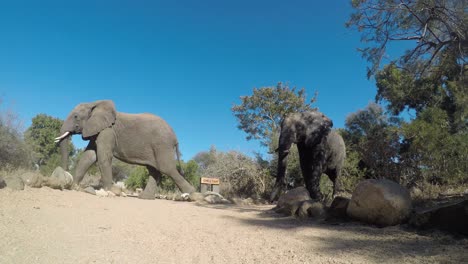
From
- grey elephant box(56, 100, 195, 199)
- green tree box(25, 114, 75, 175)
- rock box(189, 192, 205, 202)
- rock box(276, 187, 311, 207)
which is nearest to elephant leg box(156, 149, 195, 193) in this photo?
grey elephant box(56, 100, 195, 199)

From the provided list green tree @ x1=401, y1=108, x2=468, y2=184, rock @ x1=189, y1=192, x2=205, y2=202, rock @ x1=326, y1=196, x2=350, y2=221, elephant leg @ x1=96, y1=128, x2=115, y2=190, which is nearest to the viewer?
rock @ x1=326, y1=196, x2=350, y2=221

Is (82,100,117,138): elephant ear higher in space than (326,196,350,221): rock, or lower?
higher

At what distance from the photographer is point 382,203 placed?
436 cm

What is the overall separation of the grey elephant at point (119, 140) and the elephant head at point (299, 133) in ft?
12.8

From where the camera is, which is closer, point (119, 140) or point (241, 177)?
point (119, 140)

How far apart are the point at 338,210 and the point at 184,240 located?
2.70 m

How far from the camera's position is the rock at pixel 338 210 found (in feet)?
16.6

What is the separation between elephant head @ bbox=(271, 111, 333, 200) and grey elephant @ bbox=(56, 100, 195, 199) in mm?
3916

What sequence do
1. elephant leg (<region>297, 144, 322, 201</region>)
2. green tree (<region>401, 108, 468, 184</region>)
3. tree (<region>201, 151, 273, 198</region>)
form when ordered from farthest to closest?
tree (<region>201, 151, 273, 198</region>)
green tree (<region>401, 108, 468, 184</region>)
elephant leg (<region>297, 144, 322, 201</region>)

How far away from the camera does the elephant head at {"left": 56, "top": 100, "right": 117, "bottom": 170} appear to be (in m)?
9.23

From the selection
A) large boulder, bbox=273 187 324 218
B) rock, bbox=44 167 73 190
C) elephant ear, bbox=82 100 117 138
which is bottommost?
large boulder, bbox=273 187 324 218

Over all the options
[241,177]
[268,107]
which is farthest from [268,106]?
[241,177]

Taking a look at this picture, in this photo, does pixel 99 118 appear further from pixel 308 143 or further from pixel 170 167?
pixel 308 143

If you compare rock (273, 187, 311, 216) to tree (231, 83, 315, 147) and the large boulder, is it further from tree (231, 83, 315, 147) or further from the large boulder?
tree (231, 83, 315, 147)
